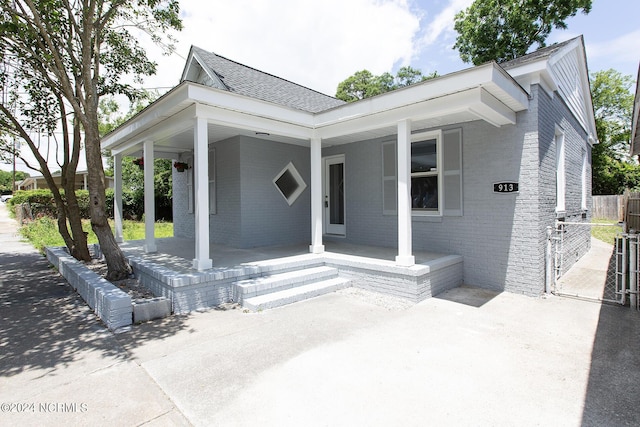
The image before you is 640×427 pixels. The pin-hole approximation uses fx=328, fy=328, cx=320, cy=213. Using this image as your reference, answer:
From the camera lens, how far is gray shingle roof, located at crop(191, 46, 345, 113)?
7.86 metres

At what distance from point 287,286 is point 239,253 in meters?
1.97

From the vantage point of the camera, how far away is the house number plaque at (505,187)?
5441 mm

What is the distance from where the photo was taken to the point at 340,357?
10.6ft

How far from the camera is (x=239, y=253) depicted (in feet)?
22.4

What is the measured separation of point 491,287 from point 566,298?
1052 millimetres

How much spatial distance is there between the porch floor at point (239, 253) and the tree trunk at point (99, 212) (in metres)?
0.53

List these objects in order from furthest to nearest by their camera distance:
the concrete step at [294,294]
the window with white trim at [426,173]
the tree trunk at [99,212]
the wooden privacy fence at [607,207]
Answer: the wooden privacy fence at [607,207], the window with white trim at [426,173], the tree trunk at [99,212], the concrete step at [294,294]

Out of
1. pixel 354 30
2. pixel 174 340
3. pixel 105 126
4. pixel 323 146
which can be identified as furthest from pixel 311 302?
pixel 105 126

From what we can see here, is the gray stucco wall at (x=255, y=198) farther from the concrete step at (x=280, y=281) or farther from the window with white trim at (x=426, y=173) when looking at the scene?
the window with white trim at (x=426, y=173)

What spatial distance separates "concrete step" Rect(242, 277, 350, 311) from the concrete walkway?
0.55 ft

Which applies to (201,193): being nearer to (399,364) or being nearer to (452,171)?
(399,364)

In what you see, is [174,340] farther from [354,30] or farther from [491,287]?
[354,30]

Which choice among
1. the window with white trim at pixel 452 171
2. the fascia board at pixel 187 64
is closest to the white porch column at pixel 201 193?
the window with white trim at pixel 452 171

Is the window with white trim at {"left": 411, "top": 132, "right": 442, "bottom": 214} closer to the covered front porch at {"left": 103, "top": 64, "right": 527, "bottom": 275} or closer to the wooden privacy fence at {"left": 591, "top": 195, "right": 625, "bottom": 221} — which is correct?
the covered front porch at {"left": 103, "top": 64, "right": 527, "bottom": 275}
